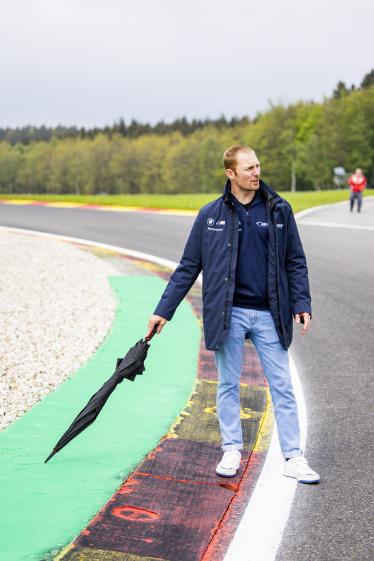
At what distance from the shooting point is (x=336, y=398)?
611 cm

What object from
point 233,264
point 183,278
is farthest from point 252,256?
point 183,278

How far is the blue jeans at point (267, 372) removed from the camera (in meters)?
4.45

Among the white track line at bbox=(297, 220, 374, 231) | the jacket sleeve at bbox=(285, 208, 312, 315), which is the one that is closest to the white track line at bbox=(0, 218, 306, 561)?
the jacket sleeve at bbox=(285, 208, 312, 315)

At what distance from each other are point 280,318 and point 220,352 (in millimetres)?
425

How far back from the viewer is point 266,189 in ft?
14.6

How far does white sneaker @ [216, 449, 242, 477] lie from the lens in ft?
14.4

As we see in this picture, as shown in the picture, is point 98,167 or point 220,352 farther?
point 98,167

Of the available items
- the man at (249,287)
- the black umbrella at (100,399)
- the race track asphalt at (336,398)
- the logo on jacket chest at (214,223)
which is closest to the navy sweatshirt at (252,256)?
the man at (249,287)

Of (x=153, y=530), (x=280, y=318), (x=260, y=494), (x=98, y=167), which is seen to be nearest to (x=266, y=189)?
(x=280, y=318)

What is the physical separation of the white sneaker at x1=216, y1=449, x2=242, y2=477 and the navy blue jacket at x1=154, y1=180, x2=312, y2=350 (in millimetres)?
654

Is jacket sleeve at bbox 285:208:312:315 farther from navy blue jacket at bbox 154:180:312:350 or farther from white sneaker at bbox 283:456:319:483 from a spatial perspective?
white sneaker at bbox 283:456:319:483

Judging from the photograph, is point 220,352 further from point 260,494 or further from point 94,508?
point 94,508

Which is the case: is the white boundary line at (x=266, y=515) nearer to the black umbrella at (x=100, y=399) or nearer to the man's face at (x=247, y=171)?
the black umbrella at (x=100, y=399)

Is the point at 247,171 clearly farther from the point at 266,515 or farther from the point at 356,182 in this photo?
the point at 356,182
